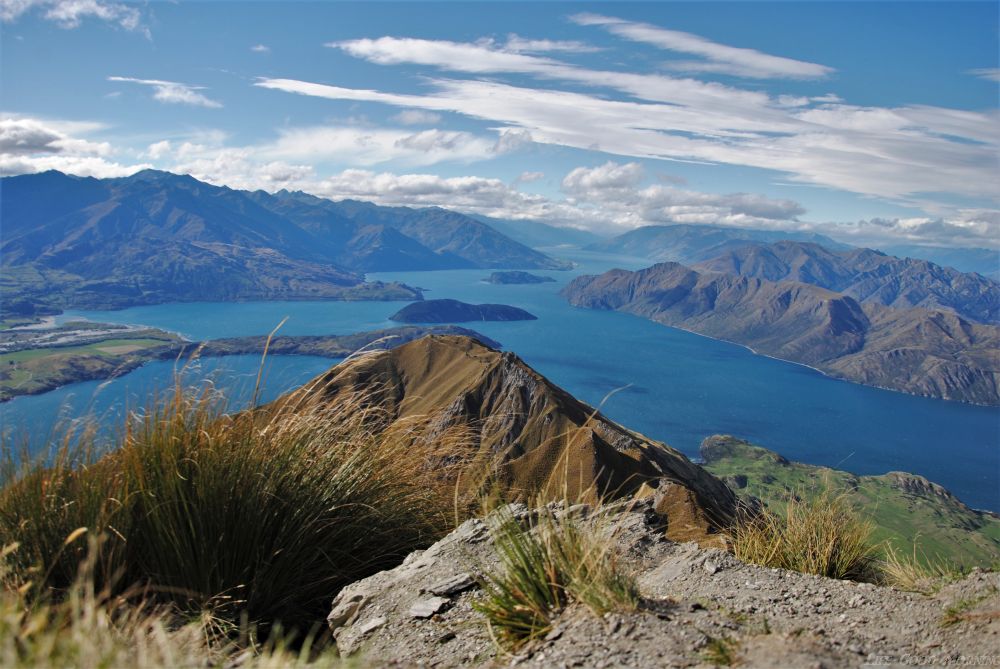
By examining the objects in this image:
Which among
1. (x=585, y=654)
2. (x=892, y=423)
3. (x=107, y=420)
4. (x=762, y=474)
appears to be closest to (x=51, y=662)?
(x=585, y=654)

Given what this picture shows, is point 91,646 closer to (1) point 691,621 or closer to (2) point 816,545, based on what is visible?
(1) point 691,621

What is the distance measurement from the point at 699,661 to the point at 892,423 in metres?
226

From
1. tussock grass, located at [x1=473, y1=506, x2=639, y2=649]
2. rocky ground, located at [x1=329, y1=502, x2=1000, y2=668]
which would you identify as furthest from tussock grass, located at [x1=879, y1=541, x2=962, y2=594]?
tussock grass, located at [x1=473, y1=506, x2=639, y2=649]

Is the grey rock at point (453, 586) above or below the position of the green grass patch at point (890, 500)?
above

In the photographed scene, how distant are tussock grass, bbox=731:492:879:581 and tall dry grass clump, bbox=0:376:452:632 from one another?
3.27 m

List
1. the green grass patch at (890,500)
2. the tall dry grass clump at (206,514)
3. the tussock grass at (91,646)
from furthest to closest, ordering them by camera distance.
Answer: the green grass patch at (890,500) → the tall dry grass clump at (206,514) → the tussock grass at (91,646)

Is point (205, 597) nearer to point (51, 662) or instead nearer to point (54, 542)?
point (54, 542)

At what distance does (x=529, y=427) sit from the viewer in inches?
2734

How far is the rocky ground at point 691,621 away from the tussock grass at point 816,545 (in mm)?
934

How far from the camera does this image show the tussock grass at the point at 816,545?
543 centimetres

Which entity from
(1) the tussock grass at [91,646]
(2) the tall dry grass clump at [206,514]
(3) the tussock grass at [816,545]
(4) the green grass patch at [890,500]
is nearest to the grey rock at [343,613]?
(2) the tall dry grass clump at [206,514]

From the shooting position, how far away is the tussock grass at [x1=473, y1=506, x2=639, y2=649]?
3213mm

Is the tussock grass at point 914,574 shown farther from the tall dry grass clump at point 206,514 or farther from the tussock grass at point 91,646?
the tussock grass at point 91,646

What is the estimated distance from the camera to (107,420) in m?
5.51
